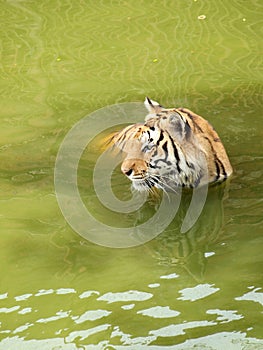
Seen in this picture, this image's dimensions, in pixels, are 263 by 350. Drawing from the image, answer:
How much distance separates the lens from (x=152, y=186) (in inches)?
196

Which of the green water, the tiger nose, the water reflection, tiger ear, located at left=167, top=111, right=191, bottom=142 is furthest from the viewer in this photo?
tiger ear, located at left=167, top=111, right=191, bottom=142

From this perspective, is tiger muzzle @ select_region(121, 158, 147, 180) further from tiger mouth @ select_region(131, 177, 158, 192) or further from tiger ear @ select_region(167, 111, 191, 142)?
tiger ear @ select_region(167, 111, 191, 142)

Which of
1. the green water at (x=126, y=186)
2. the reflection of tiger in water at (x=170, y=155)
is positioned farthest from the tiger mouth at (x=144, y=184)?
the green water at (x=126, y=186)

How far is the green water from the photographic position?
12.9 feet

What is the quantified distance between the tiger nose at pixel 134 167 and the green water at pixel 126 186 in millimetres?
284

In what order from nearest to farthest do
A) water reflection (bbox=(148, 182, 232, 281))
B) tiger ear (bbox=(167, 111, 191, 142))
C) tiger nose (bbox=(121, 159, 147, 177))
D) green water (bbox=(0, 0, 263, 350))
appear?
green water (bbox=(0, 0, 263, 350))
water reflection (bbox=(148, 182, 232, 281))
tiger nose (bbox=(121, 159, 147, 177))
tiger ear (bbox=(167, 111, 191, 142))

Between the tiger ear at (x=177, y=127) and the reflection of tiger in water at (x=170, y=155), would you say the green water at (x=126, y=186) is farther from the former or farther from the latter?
the tiger ear at (x=177, y=127)

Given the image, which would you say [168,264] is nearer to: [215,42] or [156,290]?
[156,290]

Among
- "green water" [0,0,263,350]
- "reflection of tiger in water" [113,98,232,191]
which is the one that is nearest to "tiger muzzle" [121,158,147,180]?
"reflection of tiger in water" [113,98,232,191]

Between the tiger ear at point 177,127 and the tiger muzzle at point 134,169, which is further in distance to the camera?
the tiger ear at point 177,127

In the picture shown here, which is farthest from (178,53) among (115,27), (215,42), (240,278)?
(240,278)

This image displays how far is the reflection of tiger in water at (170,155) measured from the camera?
16.2 feet

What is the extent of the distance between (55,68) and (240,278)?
3.64 m

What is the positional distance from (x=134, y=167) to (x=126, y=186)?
1.23 ft
